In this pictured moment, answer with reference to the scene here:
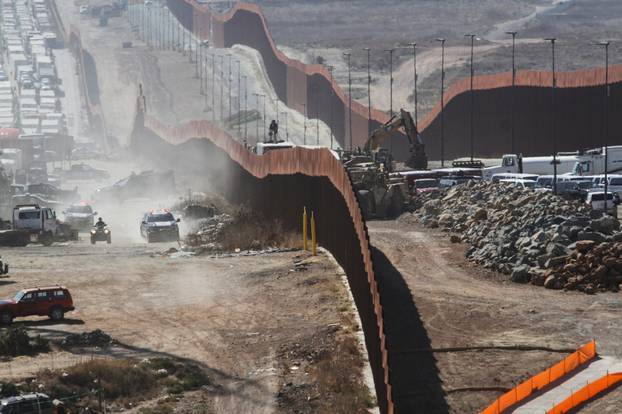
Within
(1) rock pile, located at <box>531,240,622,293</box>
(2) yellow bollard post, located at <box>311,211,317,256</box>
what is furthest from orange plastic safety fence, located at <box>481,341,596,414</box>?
(2) yellow bollard post, located at <box>311,211,317,256</box>

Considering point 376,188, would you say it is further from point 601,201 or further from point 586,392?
point 586,392

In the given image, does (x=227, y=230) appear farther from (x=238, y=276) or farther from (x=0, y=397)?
(x=0, y=397)

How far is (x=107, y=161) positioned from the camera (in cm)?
17262

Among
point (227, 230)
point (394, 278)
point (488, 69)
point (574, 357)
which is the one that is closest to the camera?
point (574, 357)

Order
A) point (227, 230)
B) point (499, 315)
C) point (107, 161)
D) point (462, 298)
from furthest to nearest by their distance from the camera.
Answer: point (107, 161)
point (227, 230)
point (462, 298)
point (499, 315)

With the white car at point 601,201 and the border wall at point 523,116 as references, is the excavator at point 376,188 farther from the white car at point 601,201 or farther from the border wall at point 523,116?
the border wall at point 523,116

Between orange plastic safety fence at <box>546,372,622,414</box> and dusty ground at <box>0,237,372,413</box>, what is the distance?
24.9 ft

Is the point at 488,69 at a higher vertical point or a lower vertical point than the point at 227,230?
higher

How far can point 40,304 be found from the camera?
4878 cm

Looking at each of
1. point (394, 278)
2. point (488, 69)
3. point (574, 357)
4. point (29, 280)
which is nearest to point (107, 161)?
point (488, 69)

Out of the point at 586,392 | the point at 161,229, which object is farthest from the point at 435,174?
the point at 586,392

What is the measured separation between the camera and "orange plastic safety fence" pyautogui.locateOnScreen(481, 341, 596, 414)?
32.4 metres

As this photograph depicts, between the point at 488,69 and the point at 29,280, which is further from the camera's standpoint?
the point at 488,69

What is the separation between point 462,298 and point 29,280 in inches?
850
